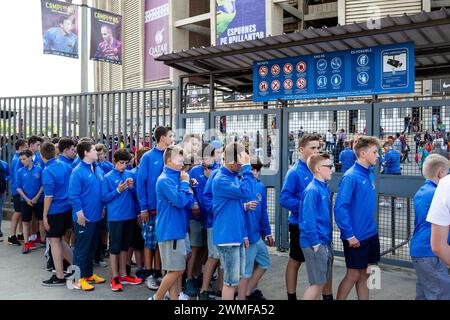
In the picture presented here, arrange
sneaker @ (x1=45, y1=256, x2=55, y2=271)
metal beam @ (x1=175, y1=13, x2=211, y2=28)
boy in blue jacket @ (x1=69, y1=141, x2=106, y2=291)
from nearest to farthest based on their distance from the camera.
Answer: boy in blue jacket @ (x1=69, y1=141, x2=106, y2=291), sneaker @ (x1=45, y1=256, x2=55, y2=271), metal beam @ (x1=175, y1=13, x2=211, y2=28)

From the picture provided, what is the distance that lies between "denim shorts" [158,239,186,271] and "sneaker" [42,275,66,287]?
2076mm

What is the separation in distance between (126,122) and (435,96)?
5700 mm

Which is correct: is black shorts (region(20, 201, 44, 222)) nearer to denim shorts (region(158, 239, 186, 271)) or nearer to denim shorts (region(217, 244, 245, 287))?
denim shorts (region(158, 239, 186, 271))

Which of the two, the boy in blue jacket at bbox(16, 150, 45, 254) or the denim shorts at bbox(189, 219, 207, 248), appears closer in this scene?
the denim shorts at bbox(189, 219, 207, 248)

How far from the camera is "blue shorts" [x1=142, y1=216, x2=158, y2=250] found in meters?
5.89

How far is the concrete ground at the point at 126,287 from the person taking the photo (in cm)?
552

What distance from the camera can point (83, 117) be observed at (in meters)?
9.81

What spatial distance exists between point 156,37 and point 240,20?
8160 millimetres

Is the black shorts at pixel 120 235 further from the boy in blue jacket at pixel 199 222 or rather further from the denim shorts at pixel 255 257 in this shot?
the denim shorts at pixel 255 257

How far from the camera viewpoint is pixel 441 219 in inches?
114

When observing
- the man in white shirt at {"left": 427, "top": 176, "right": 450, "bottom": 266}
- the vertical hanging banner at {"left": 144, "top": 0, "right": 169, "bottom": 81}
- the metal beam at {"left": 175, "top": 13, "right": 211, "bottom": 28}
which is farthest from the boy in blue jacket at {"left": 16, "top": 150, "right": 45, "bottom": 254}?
the vertical hanging banner at {"left": 144, "top": 0, "right": 169, "bottom": 81}

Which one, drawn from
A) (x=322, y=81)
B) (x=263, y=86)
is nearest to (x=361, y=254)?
(x=322, y=81)

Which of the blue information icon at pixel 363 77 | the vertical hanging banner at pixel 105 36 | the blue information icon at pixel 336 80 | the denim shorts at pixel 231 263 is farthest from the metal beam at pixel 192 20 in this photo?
the denim shorts at pixel 231 263

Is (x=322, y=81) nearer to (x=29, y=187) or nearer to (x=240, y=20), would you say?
(x=29, y=187)
